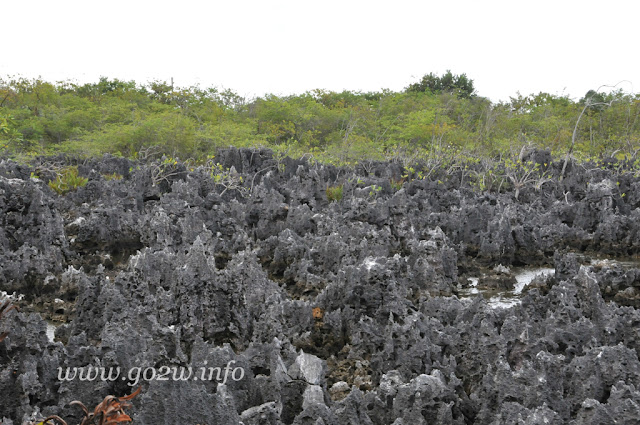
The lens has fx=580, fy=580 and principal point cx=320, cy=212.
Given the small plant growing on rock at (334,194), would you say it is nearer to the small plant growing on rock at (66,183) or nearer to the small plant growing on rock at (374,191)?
the small plant growing on rock at (374,191)

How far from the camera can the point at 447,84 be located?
1751 inches

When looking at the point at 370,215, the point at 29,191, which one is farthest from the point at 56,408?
the point at 370,215

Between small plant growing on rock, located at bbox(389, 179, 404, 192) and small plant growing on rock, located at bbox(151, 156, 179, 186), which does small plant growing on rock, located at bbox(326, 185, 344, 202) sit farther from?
small plant growing on rock, located at bbox(151, 156, 179, 186)

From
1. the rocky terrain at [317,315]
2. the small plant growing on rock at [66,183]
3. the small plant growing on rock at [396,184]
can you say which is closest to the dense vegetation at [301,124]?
the small plant growing on rock at [396,184]

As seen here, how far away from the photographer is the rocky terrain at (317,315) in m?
3.85

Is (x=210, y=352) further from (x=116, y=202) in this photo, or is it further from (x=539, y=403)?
(x=116, y=202)

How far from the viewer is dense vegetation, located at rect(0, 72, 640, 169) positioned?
22.9 meters

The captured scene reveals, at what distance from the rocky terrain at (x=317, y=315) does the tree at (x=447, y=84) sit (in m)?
33.1

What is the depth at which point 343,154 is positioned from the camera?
2309 cm

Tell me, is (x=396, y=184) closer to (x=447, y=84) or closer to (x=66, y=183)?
(x=66, y=183)

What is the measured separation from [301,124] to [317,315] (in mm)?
27384

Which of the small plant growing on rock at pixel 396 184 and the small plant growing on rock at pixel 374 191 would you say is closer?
the small plant growing on rock at pixel 374 191

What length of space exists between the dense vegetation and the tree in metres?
4.69

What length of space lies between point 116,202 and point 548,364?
31.5ft
